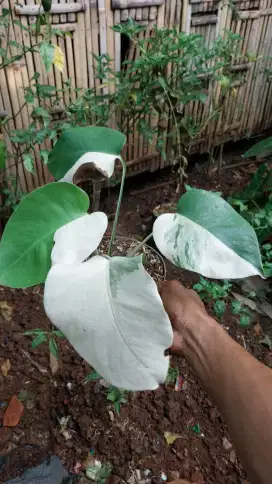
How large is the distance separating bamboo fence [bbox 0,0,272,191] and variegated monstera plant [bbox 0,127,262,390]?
0.99m

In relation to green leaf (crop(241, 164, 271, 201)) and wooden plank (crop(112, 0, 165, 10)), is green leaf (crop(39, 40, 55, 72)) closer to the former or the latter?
wooden plank (crop(112, 0, 165, 10))

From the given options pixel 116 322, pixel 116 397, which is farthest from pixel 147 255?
pixel 116 322

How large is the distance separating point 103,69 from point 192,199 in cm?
127

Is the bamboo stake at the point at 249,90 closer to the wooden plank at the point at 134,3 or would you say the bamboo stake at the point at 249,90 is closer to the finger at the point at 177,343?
the wooden plank at the point at 134,3

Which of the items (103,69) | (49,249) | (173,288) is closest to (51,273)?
(49,249)

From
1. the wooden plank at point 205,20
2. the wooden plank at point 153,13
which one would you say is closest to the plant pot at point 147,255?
the wooden plank at point 153,13

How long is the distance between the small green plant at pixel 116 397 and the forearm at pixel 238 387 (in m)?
0.46

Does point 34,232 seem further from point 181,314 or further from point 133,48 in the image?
point 133,48

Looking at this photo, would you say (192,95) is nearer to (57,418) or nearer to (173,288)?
A: (173,288)

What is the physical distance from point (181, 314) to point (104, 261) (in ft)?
0.88

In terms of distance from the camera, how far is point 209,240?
817 mm

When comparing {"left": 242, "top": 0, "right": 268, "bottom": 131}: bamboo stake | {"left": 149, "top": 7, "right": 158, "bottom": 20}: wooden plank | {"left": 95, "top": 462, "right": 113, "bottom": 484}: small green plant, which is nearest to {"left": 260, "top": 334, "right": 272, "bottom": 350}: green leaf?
{"left": 95, "top": 462, "right": 113, "bottom": 484}: small green plant

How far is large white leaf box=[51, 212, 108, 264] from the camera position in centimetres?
75

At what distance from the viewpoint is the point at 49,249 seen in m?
0.86
